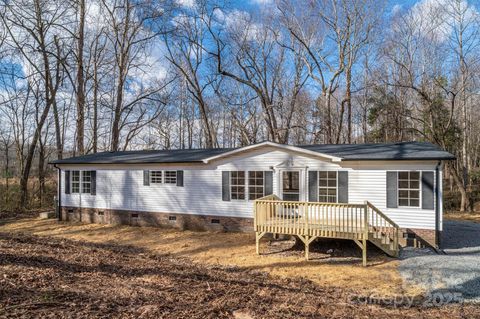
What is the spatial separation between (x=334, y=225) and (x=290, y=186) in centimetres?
398

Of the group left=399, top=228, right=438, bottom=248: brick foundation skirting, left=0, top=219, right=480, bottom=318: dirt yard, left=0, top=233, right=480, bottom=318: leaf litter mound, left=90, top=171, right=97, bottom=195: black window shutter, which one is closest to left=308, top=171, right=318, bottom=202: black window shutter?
left=0, top=219, right=480, bottom=318: dirt yard

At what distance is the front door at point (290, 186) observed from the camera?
1167cm

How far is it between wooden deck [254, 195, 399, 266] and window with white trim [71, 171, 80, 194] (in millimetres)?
10331

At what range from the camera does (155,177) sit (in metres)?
13.8

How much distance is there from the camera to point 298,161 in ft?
37.8

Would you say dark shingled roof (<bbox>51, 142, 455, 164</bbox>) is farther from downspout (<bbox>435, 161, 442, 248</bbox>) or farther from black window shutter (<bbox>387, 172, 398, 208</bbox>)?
black window shutter (<bbox>387, 172, 398, 208</bbox>)

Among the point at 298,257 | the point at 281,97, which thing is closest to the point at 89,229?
the point at 298,257

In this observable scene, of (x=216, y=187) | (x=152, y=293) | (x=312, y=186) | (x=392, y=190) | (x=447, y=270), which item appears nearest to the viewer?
(x=152, y=293)

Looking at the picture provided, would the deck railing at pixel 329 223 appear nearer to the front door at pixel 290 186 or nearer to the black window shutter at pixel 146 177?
the front door at pixel 290 186

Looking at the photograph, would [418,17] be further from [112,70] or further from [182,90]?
[112,70]

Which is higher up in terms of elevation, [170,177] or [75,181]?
[170,177]

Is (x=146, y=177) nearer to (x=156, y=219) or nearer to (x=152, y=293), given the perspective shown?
(x=156, y=219)

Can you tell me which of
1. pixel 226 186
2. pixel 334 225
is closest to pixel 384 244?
pixel 334 225

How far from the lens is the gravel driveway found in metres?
6.16
